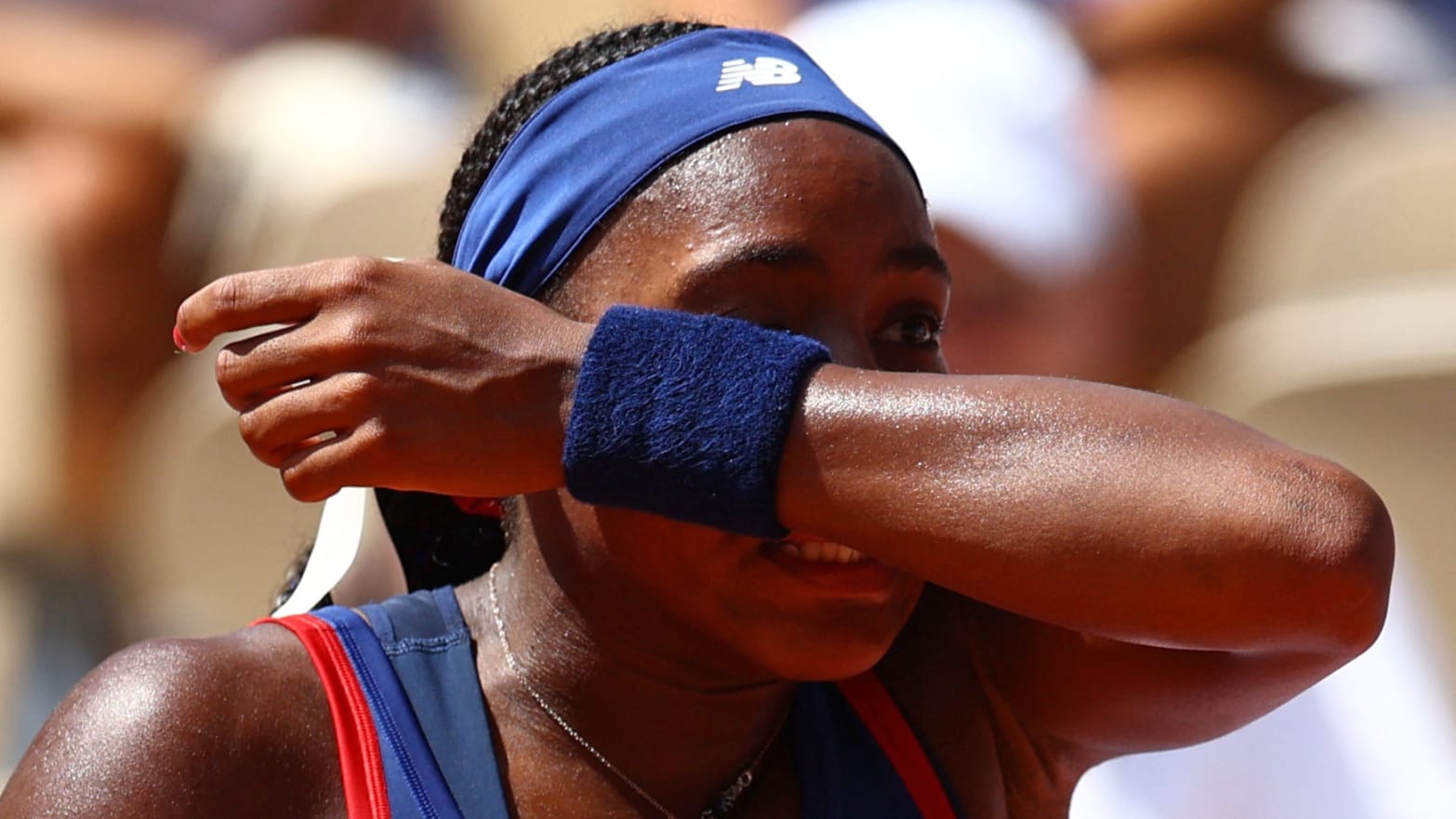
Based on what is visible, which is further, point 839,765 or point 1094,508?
point 839,765

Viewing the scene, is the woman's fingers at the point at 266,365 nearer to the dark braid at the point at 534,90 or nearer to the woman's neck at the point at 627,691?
the woman's neck at the point at 627,691

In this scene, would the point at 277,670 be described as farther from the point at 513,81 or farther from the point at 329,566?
the point at 513,81

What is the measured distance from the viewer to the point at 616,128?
6.26 feet

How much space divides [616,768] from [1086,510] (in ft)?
2.15

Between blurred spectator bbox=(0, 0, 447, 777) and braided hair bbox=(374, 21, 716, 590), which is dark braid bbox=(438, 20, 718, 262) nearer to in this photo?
braided hair bbox=(374, 21, 716, 590)

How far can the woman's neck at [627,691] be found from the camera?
1.84 meters

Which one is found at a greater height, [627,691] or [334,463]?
[334,463]

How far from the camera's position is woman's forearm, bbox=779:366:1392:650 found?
4.76 ft

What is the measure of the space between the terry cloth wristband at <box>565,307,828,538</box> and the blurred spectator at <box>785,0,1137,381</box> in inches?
90.9

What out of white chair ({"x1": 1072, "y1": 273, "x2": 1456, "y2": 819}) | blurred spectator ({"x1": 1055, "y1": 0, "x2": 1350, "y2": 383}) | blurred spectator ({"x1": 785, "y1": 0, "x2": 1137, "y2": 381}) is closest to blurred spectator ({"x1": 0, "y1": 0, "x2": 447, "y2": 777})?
blurred spectator ({"x1": 785, "y1": 0, "x2": 1137, "y2": 381})

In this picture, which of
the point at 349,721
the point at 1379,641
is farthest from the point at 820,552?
the point at 1379,641

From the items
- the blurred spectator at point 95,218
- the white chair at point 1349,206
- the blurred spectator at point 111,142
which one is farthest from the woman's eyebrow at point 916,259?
the blurred spectator at point 111,142

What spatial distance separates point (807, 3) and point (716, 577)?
3049 millimetres

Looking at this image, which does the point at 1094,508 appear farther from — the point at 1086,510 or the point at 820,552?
the point at 820,552
